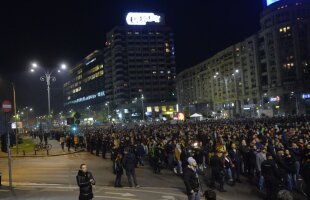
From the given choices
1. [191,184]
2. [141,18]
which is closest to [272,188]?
[191,184]

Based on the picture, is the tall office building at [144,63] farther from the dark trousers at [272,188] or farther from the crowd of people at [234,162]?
the dark trousers at [272,188]

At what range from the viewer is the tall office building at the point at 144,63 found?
552 ft

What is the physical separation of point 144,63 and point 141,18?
19.2 m

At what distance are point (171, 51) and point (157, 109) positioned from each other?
85.0 feet

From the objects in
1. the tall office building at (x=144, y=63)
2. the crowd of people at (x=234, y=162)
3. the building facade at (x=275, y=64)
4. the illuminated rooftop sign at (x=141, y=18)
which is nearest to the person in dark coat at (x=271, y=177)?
the crowd of people at (x=234, y=162)

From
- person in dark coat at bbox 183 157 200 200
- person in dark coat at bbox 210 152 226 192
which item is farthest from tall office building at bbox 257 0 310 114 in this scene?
person in dark coat at bbox 183 157 200 200

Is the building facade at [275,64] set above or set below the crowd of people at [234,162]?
above

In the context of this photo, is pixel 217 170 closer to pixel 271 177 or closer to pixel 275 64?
pixel 271 177

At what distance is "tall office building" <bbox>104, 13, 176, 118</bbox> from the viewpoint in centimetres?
16812

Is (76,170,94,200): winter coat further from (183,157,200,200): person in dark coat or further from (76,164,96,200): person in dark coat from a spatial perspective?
(183,157,200,200): person in dark coat

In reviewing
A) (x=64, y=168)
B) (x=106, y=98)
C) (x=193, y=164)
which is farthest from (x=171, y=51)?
(x=193, y=164)

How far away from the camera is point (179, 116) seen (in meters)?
55.3

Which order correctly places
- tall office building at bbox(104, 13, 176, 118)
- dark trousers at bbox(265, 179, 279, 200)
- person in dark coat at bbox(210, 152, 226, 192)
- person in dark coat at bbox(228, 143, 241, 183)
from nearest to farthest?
dark trousers at bbox(265, 179, 279, 200)
person in dark coat at bbox(210, 152, 226, 192)
person in dark coat at bbox(228, 143, 241, 183)
tall office building at bbox(104, 13, 176, 118)

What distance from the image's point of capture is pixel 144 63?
171 m
